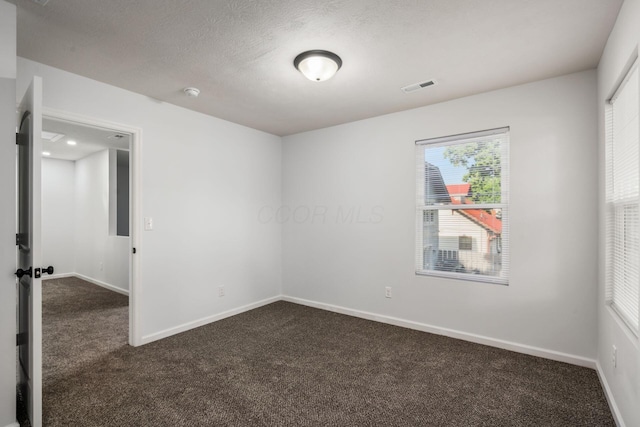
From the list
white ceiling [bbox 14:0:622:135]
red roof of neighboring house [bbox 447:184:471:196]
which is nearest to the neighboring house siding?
red roof of neighboring house [bbox 447:184:471:196]

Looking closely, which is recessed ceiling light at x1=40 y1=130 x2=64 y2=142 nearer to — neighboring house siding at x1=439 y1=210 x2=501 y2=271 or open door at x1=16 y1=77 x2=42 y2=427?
open door at x1=16 y1=77 x2=42 y2=427

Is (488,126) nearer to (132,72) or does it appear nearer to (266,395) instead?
(266,395)

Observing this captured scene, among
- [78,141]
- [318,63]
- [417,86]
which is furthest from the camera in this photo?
[78,141]

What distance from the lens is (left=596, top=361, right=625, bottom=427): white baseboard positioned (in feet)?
6.23

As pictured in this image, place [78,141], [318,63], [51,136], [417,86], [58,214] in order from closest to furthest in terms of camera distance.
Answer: [318,63]
[417,86]
[51,136]
[78,141]
[58,214]

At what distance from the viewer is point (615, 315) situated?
82.1 inches

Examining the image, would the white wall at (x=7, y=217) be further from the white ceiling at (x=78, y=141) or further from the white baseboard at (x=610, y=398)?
the white baseboard at (x=610, y=398)

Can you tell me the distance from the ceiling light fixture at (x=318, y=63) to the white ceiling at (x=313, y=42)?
6cm

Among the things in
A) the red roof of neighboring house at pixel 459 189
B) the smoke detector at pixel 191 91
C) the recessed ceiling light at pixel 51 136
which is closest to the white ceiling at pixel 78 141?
the recessed ceiling light at pixel 51 136

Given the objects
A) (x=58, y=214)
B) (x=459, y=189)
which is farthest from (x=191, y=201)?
(x=58, y=214)

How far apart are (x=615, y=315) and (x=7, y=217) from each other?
375cm

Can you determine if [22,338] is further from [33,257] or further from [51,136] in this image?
[51,136]

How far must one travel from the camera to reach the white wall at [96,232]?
541 cm

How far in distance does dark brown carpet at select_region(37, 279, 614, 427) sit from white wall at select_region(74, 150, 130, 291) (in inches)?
74.2
